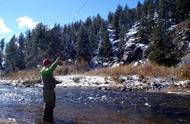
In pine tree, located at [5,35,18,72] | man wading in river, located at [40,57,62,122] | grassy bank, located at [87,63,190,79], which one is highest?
pine tree, located at [5,35,18,72]

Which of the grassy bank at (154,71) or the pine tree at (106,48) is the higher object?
the pine tree at (106,48)

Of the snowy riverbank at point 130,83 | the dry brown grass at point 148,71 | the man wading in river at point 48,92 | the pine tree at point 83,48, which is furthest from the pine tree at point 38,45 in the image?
the man wading in river at point 48,92

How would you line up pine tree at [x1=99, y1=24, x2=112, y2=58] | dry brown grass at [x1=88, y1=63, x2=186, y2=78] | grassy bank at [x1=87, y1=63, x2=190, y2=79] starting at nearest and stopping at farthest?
grassy bank at [x1=87, y1=63, x2=190, y2=79] < dry brown grass at [x1=88, y1=63, x2=186, y2=78] < pine tree at [x1=99, y1=24, x2=112, y2=58]

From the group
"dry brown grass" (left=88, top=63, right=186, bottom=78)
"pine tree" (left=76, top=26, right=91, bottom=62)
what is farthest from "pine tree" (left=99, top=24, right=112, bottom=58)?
"dry brown grass" (left=88, top=63, right=186, bottom=78)

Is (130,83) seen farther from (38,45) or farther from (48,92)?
(38,45)

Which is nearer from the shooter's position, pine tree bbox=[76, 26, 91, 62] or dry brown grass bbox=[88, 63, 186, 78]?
dry brown grass bbox=[88, 63, 186, 78]

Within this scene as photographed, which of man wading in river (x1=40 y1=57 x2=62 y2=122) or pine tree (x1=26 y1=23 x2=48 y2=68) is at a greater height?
pine tree (x1=26 y1=23 x2=48 y2=68)

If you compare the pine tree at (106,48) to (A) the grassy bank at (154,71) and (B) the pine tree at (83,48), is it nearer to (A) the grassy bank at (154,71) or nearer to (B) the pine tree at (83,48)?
(B) the pine tree at (83,48)

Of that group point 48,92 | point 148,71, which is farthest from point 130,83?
point 48,92

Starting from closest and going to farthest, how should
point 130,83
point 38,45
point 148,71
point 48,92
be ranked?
point 48,92 < point 130,83 < point 148,71 < point 38,45

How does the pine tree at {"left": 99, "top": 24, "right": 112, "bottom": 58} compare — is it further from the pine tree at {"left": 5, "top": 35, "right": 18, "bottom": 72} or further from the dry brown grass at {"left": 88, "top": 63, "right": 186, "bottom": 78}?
the dry brown grass at {"left": 88, "top": 63, "right": 186, "bottom": 78}

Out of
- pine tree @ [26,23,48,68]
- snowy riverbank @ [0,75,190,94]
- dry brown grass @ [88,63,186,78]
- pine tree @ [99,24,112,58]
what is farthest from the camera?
pine tree @ [99,24,112,58]

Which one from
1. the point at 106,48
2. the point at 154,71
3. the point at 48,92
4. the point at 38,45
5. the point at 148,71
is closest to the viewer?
the point at 48,92

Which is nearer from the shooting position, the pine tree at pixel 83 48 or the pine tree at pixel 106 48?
the pine tree at pixel 83 48
